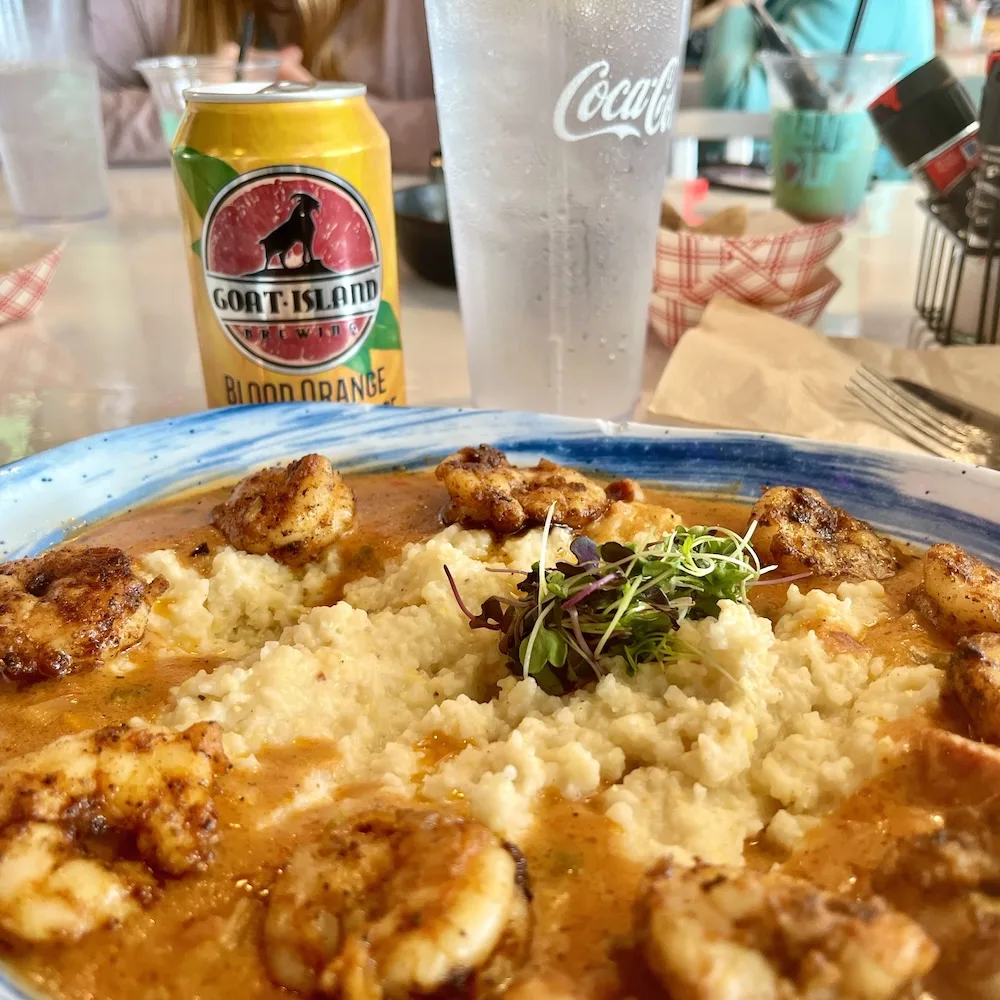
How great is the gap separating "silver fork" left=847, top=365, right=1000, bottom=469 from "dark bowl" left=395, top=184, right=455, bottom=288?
4.37ft

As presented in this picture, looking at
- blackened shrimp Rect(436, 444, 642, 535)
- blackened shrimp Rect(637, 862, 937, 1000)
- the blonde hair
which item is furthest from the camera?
the blonde hair

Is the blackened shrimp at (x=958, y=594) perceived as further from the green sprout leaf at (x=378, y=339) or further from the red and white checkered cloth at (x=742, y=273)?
the red and white checkered cloth at (x=742, y=273)

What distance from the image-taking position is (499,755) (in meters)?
1.06

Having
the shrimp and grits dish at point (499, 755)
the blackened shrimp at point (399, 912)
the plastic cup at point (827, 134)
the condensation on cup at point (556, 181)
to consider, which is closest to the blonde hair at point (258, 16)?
the plastic cup at point (827, 134)

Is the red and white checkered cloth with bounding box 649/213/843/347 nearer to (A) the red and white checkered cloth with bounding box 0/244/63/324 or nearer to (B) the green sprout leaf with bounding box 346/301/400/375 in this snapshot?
(B) the green sprout leaf with bounding box 346/301/400/375

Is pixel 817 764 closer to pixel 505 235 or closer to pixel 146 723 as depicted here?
pixel 146 723

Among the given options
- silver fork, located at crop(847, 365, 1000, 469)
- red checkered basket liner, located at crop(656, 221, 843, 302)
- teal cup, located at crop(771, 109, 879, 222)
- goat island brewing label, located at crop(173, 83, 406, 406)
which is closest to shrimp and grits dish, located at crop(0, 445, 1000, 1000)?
goat island brewing label, located at crop(173, 83, 406, 406)

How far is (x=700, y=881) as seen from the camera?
82 cm

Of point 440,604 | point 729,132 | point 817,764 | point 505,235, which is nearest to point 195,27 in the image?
point 729,132

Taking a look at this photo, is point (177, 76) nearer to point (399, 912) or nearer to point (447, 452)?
point (447, 452)

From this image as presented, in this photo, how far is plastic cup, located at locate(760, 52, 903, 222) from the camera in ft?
10.2

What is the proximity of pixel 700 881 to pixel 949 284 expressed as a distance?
2054 millimetres

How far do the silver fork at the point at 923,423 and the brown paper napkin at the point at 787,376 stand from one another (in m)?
0.03

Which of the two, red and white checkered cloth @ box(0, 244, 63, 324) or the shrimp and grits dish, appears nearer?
the shrimp and grits dish
